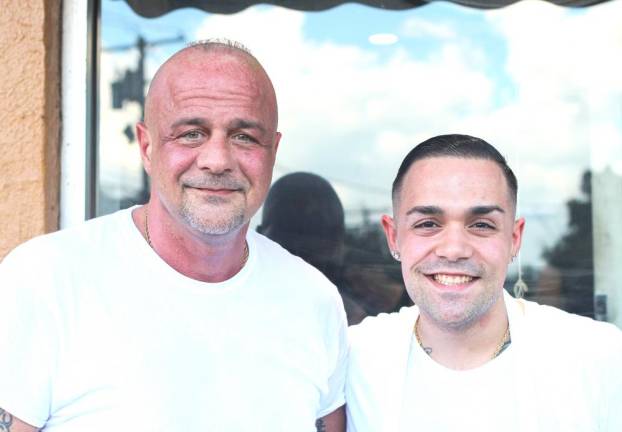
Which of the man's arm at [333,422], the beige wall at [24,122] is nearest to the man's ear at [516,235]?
the man's arm at [333,422]

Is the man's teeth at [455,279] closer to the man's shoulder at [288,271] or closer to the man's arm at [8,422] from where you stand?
the man's shoulder at [288,271]

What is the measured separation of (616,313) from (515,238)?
1.75m

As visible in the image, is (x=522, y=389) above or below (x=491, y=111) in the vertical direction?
below

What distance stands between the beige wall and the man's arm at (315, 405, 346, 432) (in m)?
1.15

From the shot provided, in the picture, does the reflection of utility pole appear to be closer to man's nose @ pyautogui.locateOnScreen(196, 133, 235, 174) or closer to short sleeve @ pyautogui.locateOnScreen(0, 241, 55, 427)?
man's nose @ pyautogui.locateOnScreen(196, 133, 235, 174)

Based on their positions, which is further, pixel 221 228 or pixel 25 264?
pixel 221 228

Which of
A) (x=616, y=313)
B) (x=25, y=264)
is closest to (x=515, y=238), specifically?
(x=25, y=264)

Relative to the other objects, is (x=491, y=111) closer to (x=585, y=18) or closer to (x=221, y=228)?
(x=585, y=18)

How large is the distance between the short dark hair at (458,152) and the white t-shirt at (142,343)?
51cm

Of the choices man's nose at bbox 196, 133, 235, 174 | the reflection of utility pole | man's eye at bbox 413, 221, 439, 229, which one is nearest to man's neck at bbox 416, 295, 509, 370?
man's eye at bbox 413, 221, 439, 229

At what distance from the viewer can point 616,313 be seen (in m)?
3.68

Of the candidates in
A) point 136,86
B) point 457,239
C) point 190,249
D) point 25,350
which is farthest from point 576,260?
point 25,350

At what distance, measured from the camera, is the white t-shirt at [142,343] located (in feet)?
5.85

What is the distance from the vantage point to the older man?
70.7 inches
